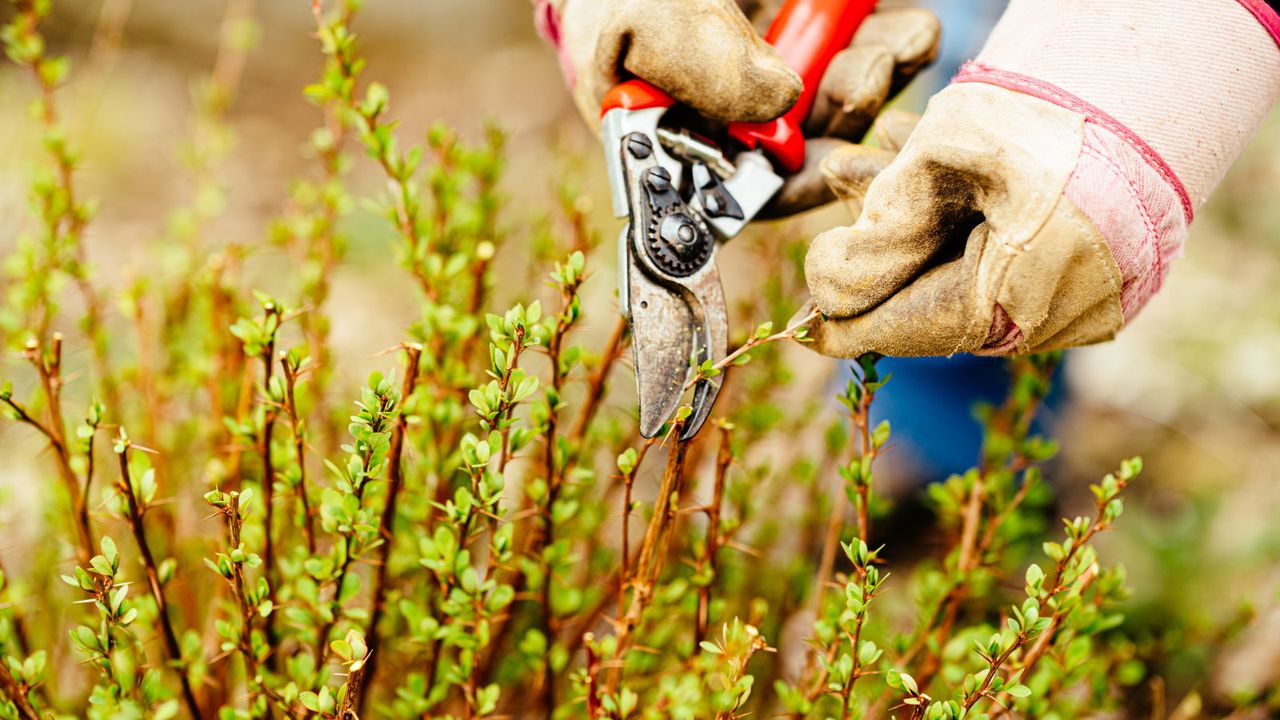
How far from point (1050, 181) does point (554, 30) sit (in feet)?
2.43

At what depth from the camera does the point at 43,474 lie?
Result: 68.0 inches

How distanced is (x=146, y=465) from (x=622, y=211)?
929mm

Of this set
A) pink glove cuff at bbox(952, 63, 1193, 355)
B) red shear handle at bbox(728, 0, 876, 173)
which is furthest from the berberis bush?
red shear handle at bbox(728, 0, 876, 173)

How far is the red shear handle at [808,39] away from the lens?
3.60 ft

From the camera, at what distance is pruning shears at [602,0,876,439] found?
0.93 meters

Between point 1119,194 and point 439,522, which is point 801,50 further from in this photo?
point 439,522

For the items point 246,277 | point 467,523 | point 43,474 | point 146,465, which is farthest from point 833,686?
point 246,277

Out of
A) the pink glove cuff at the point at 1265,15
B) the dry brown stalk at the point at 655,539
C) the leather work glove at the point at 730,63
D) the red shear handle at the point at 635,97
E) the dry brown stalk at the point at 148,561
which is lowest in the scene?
the dry brown stalk at the point at 148,561

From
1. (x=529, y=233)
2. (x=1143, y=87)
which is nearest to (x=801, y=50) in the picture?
(x=1143, y=87)

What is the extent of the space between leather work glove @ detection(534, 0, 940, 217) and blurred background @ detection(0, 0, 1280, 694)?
570mm

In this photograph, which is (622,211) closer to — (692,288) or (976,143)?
(692,288)

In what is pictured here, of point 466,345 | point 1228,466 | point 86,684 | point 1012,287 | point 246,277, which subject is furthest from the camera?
point 246,277

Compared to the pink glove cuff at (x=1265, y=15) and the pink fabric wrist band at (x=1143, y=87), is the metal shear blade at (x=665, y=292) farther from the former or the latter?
the pink glove cuff at (x=1265, y=15)

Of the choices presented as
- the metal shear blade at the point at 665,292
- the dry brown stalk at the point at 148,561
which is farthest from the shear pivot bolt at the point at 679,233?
the dry brown stalk at the point at 148,561
